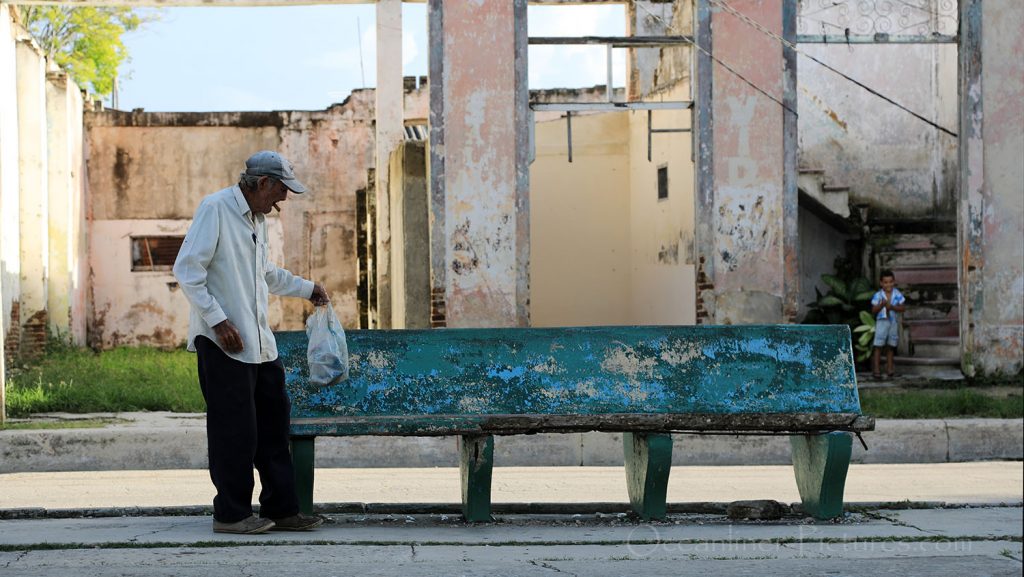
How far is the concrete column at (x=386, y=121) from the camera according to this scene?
16984 mm

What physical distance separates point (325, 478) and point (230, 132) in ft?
45.3


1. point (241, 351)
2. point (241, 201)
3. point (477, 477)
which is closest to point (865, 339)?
point (477, 477)

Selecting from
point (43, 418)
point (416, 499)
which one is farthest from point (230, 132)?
point (416, 499)

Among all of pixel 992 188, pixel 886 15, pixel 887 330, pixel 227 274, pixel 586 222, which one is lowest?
pixel 887 330

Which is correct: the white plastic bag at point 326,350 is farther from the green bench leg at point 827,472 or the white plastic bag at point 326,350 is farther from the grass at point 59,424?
the grass at point 59,424

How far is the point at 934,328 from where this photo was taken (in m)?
16.3

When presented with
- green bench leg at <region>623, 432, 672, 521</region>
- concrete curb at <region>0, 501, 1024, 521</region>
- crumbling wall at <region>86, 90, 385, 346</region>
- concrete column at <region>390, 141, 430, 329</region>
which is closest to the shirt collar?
concrete curb at <region>0, 501, 1024, 521</region>

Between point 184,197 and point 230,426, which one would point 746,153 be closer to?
point 230,426

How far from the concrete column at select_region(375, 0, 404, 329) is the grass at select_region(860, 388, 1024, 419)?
6.60 meters

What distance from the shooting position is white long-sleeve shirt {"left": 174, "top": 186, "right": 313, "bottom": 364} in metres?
5.67

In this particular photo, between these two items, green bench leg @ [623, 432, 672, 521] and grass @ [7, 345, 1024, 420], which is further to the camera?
grass @ [7, 345, 1024, 420]

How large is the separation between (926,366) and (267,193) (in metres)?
10.6

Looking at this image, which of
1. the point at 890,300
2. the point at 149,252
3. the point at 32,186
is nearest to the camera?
the point at 890,300

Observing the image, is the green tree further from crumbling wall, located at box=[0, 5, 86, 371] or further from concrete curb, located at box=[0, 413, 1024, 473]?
concrete curb, located at box=[0, 413, 1024, 473]
